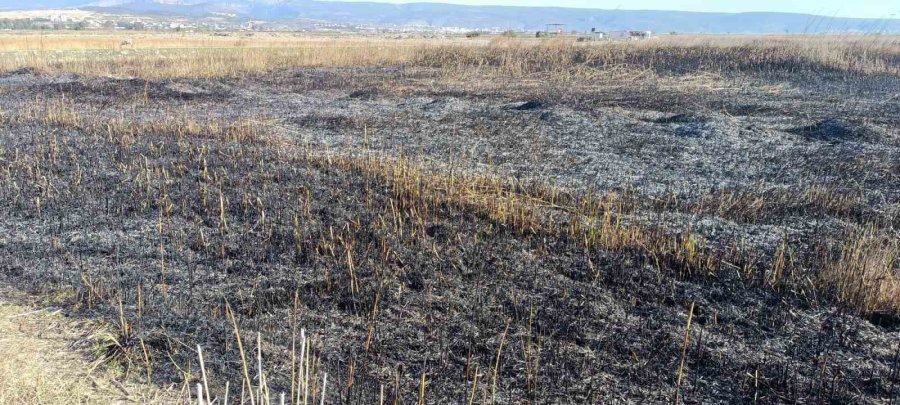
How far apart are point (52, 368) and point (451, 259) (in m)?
2.42

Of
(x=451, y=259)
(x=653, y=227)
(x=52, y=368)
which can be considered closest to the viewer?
(x=52, y=368)

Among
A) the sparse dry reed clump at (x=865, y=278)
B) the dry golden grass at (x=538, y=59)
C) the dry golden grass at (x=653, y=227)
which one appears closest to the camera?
the sparse dry reed clump at (x=865, y=278)

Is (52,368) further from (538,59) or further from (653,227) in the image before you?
(538,59)

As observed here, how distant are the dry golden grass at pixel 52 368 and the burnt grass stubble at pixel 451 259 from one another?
155mm

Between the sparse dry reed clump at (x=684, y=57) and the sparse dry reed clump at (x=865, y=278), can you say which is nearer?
the sparse dry reed clump at (x=865, y=278)

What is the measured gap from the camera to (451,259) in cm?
462

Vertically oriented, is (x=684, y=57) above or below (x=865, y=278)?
above

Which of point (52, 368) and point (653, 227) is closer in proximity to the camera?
point (52, 368)

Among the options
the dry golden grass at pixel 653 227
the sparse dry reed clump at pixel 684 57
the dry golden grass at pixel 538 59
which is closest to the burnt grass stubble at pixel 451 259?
the dry golden grass at pixel 653 227

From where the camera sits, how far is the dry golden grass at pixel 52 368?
9.86 feet

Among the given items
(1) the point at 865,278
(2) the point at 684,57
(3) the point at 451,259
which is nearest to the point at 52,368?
(3) the point at 451,259

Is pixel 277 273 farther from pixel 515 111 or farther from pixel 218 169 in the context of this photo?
pixel 515 111

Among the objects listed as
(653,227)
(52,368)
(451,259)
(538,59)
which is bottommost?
(52,368)

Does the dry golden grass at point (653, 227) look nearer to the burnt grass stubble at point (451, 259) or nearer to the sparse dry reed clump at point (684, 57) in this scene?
the burnt grass stubble at point (451, 259)
